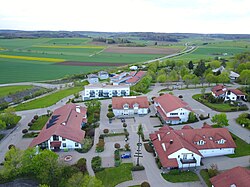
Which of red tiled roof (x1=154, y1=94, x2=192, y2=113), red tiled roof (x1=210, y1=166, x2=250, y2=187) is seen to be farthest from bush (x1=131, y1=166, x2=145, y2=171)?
red tiled roof (x1=154, y1=94, x2=192, y2=113)

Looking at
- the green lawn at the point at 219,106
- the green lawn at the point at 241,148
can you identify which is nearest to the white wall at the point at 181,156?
the green lawn at the point at 241,148

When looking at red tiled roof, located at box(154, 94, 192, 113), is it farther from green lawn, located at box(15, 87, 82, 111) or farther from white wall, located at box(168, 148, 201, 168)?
green lawn, located at box(15, 87, 82, 111)

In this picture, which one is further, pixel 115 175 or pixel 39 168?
pixel 115 175

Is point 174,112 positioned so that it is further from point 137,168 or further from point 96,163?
point 96,163

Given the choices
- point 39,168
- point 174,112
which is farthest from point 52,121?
point 174,112

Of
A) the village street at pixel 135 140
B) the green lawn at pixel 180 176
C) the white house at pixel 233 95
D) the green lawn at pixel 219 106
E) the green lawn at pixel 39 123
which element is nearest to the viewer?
the green lawn at pixel 180 176

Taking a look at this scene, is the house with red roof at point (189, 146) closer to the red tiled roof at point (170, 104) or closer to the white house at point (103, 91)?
the red tiled roof at point (170, 104)

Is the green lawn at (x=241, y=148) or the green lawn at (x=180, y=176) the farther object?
the green lawn at (x=241, y=148)
